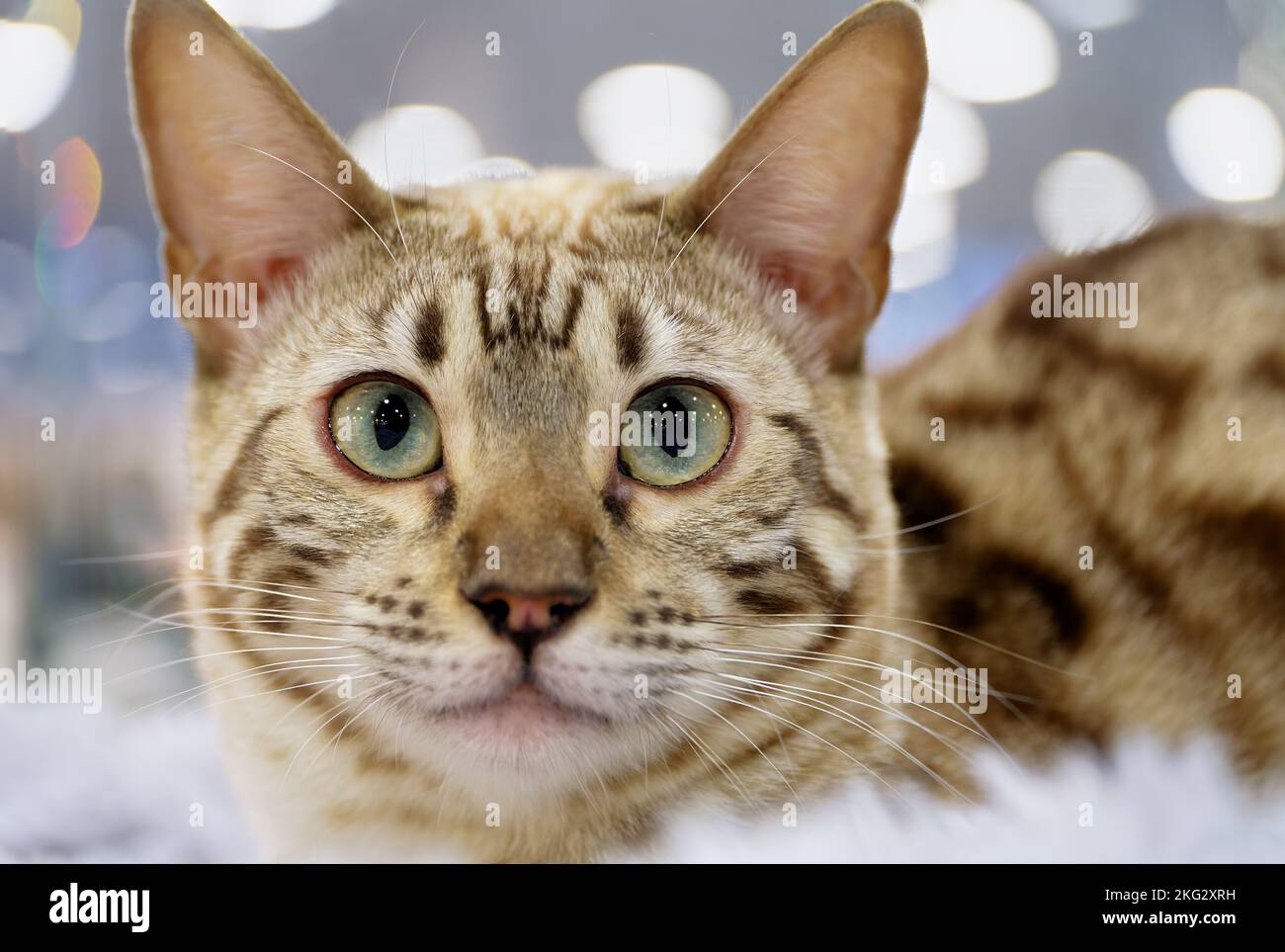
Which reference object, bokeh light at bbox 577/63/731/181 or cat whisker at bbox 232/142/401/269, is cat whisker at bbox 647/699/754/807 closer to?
cat whisker at bbox 232/142/401/269

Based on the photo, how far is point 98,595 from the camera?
133 cm

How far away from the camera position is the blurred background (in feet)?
4.23

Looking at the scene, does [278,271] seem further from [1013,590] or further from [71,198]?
[1013,590]

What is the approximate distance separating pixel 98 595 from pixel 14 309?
35 cm

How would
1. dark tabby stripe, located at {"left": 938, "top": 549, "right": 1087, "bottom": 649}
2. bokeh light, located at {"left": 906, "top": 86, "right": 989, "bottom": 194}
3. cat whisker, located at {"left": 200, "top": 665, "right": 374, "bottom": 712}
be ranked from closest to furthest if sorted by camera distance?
cat whisker, located at {"left": 200, "top": 665, "right": 374, "bottom": 712}, dark tabby stripe, located at {"left": 938, "top": 549, "right": 1087, "bottom": 649}, bokeh light, located at {"left": 906, "top": 86, "right": 989, "bottom": 194}

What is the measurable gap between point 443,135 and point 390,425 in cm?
46

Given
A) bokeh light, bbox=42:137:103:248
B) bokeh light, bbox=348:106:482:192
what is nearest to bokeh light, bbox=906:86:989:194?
bokeh light, bbox=348:106:482:192

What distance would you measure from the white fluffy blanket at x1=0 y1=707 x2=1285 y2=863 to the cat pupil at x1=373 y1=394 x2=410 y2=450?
16.6 inches

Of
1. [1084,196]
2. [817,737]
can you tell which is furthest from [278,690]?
[1084,196]

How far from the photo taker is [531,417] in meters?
1.03

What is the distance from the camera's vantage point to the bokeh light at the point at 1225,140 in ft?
4.60
